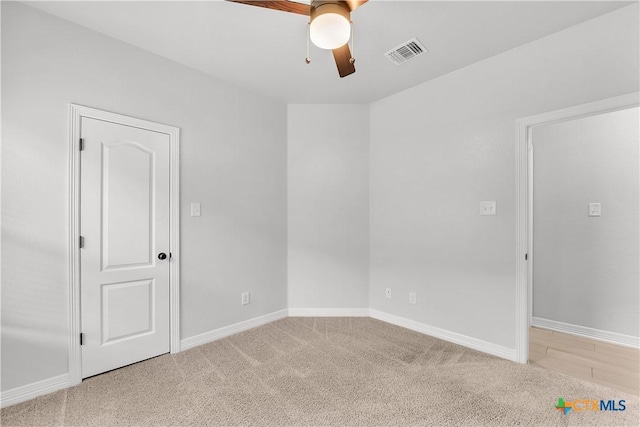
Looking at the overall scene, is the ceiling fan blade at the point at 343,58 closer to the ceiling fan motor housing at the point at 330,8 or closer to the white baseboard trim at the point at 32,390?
the ceiling fan motor housing at the point at 330,8

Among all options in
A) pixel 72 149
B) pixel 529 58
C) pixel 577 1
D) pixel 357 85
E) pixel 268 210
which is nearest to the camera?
pixel 577 1

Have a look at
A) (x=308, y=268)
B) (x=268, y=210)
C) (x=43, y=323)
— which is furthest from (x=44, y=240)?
(x=308, y=268)

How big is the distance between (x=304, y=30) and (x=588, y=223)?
3.17 m

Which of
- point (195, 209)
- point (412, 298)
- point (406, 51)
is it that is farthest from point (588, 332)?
point (195, 209)

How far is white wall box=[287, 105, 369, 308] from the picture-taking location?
3.68 metres

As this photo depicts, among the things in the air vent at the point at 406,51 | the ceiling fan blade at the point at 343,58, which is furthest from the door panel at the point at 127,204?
the air vent at the point at 406,51

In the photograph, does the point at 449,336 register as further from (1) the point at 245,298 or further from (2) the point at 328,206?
(1) the point at 245,298

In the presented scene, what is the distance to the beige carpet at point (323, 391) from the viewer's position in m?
1.82

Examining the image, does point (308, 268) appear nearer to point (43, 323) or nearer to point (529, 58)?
point (43, 323)

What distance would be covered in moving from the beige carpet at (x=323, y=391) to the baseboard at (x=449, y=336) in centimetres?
11

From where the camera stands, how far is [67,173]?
217cm

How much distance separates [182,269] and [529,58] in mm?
3369

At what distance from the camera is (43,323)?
206 cm

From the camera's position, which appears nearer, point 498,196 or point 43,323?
point 43,323
